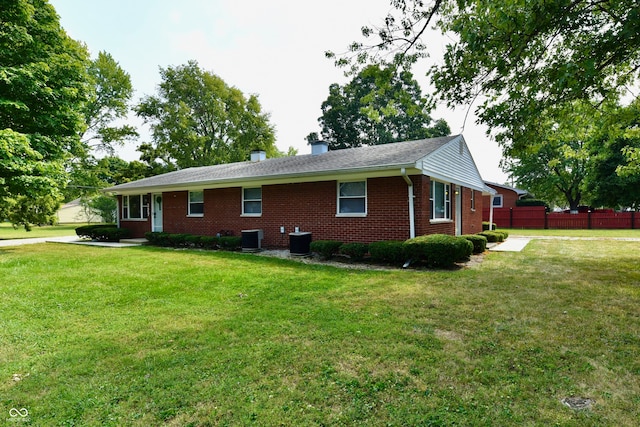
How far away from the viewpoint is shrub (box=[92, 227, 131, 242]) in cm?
1642

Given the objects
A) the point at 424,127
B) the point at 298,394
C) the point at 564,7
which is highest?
the point at 424,127

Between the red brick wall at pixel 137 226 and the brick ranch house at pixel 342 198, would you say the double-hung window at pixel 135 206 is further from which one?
the brick ranch house at pixel 342 198

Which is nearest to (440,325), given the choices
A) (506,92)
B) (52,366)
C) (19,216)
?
(52,366)

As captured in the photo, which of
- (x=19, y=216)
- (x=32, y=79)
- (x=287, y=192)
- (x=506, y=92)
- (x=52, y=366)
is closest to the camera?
(x=52, y=366)

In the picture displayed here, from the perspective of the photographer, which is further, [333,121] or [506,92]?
[333,121]

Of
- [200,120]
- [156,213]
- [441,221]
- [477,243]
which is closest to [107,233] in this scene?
[156,213]

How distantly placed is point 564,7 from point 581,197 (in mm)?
41679

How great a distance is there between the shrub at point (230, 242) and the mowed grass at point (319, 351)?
5.22 meters

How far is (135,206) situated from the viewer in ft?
57.4

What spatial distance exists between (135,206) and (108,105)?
16.3m

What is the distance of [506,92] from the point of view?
7.17 metres

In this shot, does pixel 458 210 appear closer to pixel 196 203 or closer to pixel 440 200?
pixel 440 200

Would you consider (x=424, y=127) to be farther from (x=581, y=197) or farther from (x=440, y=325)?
(x=440, y=325)

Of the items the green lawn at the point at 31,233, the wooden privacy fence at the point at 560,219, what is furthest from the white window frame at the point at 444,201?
the green lawn at the point at 31,233
